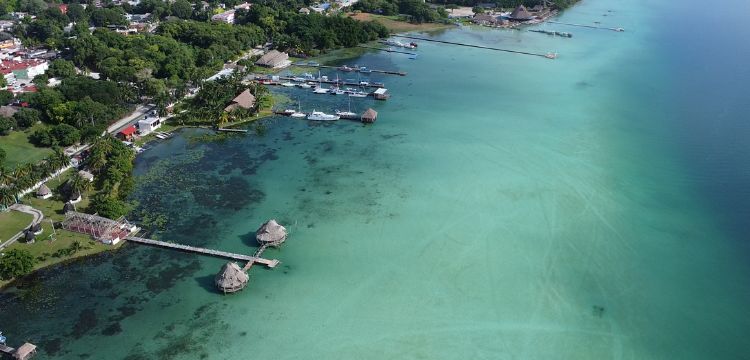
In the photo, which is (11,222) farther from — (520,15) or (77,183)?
(520,15)

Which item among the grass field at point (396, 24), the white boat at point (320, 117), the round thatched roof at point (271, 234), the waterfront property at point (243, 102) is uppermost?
the grass field at point (396, 24)

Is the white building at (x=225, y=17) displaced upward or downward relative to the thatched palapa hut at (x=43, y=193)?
upward

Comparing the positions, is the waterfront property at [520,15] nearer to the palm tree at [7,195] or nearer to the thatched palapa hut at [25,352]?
the palm tree at [7,195]

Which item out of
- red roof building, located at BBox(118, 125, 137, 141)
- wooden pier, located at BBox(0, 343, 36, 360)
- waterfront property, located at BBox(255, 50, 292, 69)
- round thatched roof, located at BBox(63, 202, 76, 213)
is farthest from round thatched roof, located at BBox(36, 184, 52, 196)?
waterfront property, located at BBox(255, 50, 292, 69)

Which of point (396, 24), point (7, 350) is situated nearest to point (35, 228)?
point (7, 350)

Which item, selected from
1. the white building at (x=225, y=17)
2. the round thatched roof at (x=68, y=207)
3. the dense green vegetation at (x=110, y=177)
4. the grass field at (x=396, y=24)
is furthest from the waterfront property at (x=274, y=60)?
the round thatched roof at (x=68, y=207)

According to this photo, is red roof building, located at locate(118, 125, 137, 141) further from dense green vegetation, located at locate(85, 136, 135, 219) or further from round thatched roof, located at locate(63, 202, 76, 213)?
round thatched roof, located at locate(63, 202, 76, 213)

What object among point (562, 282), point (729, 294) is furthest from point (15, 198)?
point (729, 294)

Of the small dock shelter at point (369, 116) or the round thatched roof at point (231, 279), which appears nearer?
the round thatched roof at point (231, 279)
